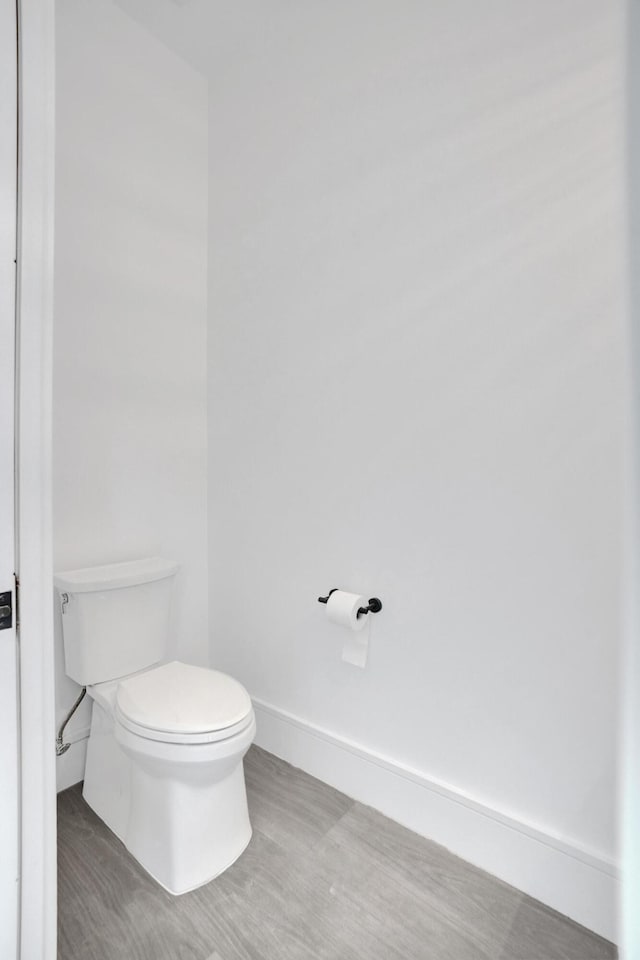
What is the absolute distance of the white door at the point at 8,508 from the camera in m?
0.93

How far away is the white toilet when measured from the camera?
53.6 inches

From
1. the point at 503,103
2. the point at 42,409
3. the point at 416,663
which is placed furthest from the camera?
the point at 416,663

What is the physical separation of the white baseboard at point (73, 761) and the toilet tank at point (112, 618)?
264 mm

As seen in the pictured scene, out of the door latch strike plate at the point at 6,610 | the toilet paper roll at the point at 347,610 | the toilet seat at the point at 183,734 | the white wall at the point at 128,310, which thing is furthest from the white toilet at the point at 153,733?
Result: the door latch strike plate at the point at 6,610

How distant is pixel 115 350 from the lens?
188 cm

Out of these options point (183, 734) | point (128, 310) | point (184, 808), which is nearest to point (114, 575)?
point (183, 734)

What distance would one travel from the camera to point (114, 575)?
1.71 meters

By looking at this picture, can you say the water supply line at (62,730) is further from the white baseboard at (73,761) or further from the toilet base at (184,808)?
the toilet base at (184,808)

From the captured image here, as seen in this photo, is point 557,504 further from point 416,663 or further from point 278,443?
point 278,443

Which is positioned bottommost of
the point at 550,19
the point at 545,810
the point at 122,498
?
the point at 545,810

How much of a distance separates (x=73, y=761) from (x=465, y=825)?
1332 mm

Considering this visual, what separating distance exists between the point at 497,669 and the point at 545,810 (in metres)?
0.37

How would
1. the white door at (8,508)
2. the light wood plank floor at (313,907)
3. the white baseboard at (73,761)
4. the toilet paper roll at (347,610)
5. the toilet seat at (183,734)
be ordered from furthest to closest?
the white baseboard at (73,761) < the toilet paper roll at (347,610) < the toilet seat at (183,734) < the light wood plank floor at (313,907) < the white door at (8,508)

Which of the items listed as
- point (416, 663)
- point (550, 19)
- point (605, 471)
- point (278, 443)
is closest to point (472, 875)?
point (416, 663)
